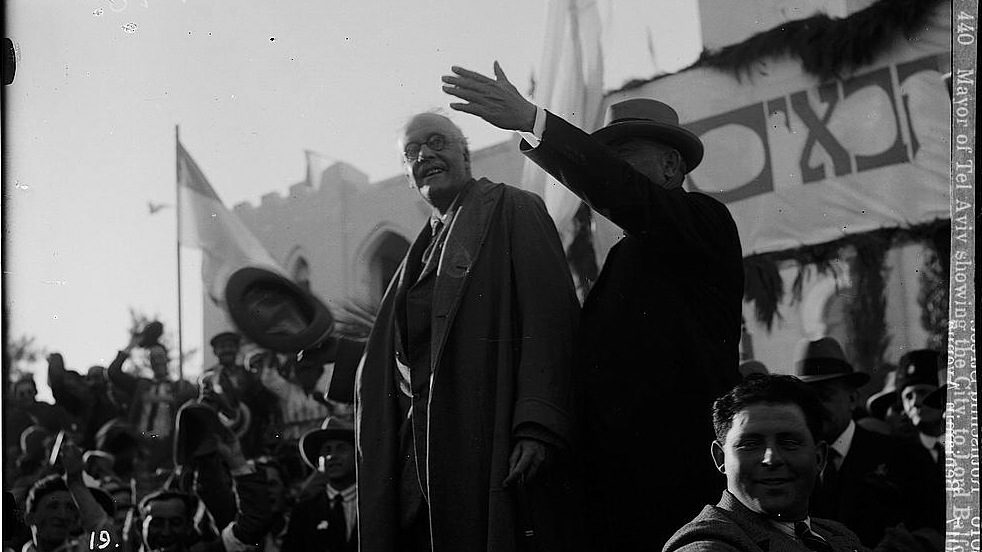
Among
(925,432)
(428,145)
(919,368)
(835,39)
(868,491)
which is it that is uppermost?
(835,39)

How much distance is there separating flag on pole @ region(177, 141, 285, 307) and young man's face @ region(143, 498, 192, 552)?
1.89ft

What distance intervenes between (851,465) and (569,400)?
2.01 ft

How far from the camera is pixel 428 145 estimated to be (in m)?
3.25

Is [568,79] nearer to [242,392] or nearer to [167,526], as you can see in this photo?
[242,392]

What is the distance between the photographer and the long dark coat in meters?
2.93

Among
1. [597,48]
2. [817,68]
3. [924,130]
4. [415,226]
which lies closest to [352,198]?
[415,226]

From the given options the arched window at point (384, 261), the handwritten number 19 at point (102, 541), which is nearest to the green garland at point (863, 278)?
the arched window at point (384, 261)

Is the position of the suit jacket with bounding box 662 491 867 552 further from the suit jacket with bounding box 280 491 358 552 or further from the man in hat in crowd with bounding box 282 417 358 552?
the suit jacket with bounding box 280 491 358 552

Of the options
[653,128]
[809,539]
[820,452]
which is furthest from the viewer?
[653,128]

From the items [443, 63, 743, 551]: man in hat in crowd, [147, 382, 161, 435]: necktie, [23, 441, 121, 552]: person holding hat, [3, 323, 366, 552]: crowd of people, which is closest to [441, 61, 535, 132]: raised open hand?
[443, 63, 743, 551]: man in hat in crowd

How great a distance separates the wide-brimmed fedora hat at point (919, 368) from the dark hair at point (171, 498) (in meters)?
1.94

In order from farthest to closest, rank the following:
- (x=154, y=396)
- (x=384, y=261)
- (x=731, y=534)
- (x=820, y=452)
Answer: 1. (x=154, y=396)
2. (x=384, y=261)
3. (x=820, y=452)
4. (x=731, y=534)

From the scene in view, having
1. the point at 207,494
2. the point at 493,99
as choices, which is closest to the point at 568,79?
the point at 493,99

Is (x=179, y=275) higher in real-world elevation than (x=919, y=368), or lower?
higher
